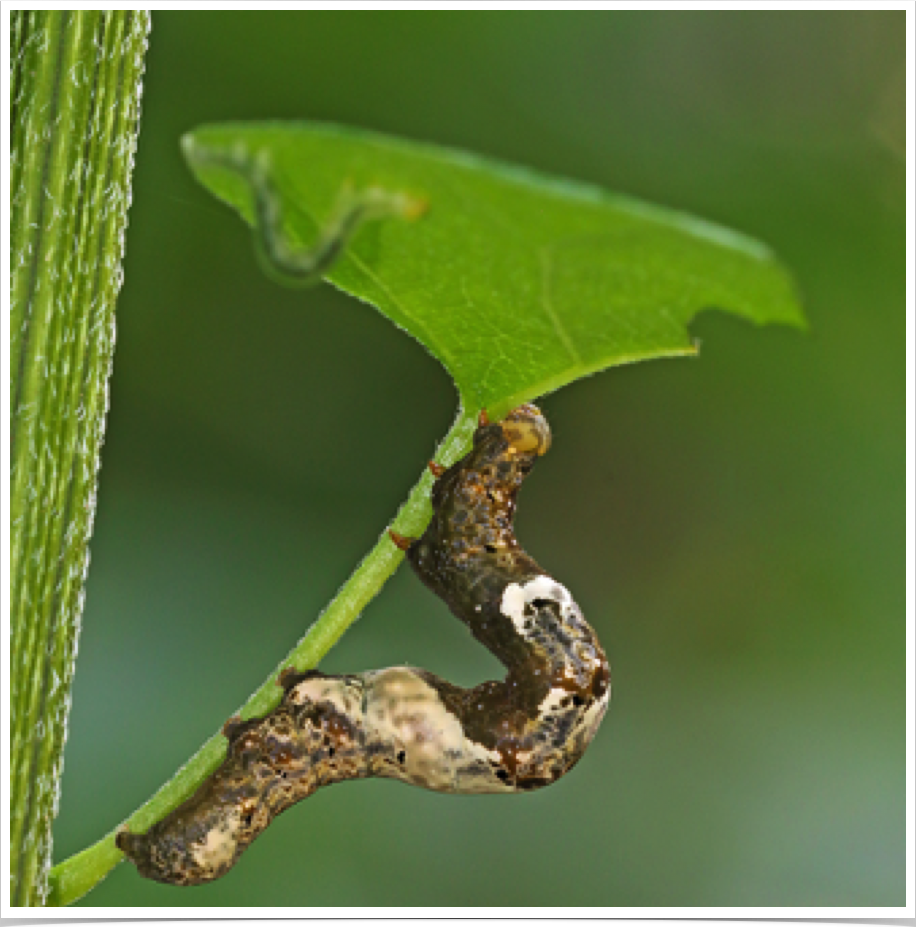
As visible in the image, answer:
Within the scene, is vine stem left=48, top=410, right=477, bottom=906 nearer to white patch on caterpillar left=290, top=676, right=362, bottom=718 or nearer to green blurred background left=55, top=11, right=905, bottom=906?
white patch on caterpillar left=290, top=676, right=362, bottom=718

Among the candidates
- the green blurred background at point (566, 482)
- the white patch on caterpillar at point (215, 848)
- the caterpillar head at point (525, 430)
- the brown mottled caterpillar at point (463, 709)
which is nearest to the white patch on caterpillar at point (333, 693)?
the brown mottled caterpillar at point (463, 709)

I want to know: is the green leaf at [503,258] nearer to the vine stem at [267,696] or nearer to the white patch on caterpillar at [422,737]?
the vine stem at [267,696]

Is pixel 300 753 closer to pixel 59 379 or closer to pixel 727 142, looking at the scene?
pixel 59 379

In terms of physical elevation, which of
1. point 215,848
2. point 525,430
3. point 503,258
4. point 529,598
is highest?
point 503,258

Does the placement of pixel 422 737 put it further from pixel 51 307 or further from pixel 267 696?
pixel 51 307

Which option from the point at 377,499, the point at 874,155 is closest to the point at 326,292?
the point at 377,499

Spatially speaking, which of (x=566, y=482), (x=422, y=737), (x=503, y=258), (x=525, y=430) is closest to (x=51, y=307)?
(x=503, y=258)
